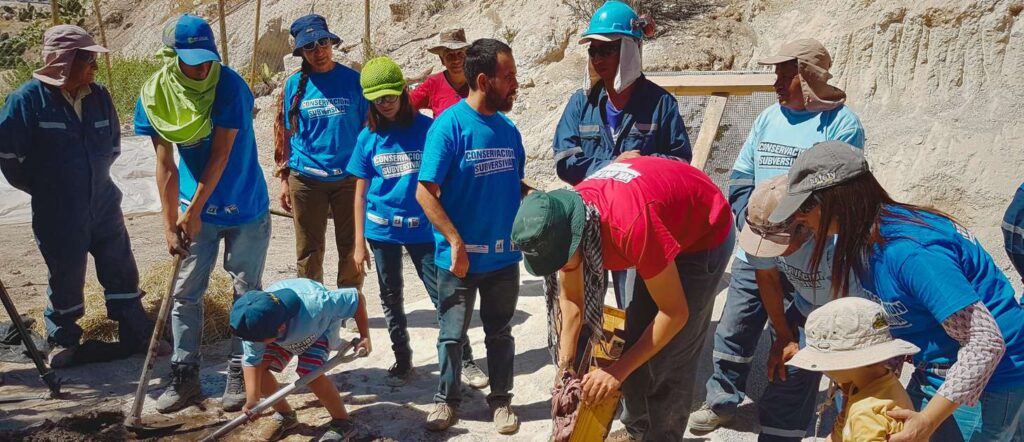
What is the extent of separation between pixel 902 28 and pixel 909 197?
4.50ft

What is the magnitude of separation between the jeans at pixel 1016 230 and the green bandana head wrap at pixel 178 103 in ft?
11.1

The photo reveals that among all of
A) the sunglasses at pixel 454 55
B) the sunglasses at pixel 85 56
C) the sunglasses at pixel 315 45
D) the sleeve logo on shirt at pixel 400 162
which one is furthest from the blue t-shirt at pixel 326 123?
the sunglasses at pixel 85 56

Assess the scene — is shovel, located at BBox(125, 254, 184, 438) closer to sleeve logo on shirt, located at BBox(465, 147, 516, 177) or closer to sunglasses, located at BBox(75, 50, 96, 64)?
sunglasses, located at BBox(75, 50, 96, 64)

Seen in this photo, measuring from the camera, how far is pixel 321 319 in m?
3.85

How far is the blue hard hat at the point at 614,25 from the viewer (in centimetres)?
394

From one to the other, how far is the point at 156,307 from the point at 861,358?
4.65m

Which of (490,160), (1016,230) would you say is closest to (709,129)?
(490,160)

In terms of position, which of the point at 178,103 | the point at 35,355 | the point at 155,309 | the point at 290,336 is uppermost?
the point at 178,103

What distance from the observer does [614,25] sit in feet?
13.0

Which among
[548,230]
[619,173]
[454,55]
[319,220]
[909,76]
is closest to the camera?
[548,230]

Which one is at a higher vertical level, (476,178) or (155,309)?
(476,178)

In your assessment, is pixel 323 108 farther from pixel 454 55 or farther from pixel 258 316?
pixel 258 316

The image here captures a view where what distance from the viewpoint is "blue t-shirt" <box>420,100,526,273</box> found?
3746mm

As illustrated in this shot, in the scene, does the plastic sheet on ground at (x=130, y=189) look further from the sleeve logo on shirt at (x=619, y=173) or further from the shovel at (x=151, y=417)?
the sleeve logo on shirt at (x=619, y=173)
